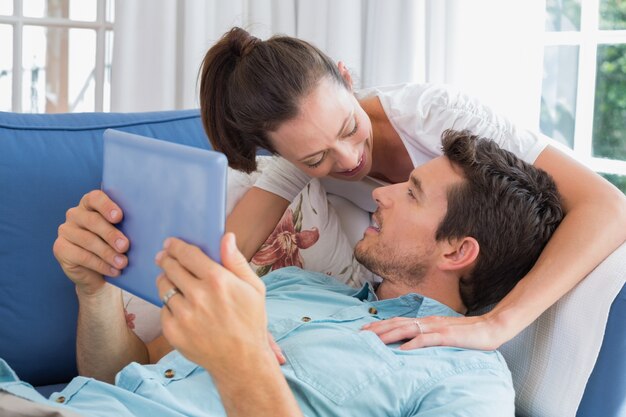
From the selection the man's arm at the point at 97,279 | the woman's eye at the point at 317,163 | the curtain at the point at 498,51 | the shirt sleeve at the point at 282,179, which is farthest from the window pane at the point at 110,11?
the man's arm at the point at 97,279

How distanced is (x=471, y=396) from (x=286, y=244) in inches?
31.3

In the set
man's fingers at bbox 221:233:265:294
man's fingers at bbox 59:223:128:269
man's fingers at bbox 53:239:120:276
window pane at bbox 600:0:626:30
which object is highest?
window pane at bbox 600:0:626:30

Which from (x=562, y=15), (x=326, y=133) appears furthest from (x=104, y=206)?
(x=562, y=15)

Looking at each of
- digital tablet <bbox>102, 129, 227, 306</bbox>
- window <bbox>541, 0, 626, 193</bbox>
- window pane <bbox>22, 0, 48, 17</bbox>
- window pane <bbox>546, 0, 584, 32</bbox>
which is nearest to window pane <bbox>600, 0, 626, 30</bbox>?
window <bbox>541, 0, 626, 193</bbox>

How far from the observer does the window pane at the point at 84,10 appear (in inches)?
117

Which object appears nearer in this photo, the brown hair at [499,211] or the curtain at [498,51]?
the brown hair at [499,211]

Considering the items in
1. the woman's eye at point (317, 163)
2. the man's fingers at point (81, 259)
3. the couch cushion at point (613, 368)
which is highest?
the woman's eye at point (317, 163)

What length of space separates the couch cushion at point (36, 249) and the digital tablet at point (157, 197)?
0.63m

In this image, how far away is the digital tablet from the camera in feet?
3.39

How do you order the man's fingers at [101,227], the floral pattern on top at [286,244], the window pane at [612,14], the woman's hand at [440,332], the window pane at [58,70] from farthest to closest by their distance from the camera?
the window pane at [58,70], the window pane at [612,14], the floral pattern on top at [286,244], the woman's hand at [440,332], the man's fingers at [101,227]

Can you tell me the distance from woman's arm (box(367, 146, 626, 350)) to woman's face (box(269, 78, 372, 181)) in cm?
40

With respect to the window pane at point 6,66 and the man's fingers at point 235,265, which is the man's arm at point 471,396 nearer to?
the man's fingers at point 235,265

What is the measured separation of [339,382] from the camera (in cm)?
144

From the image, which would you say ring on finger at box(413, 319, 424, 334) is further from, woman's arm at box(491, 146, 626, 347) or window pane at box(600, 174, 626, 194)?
window pane at box(600, 174, 626, 194)
